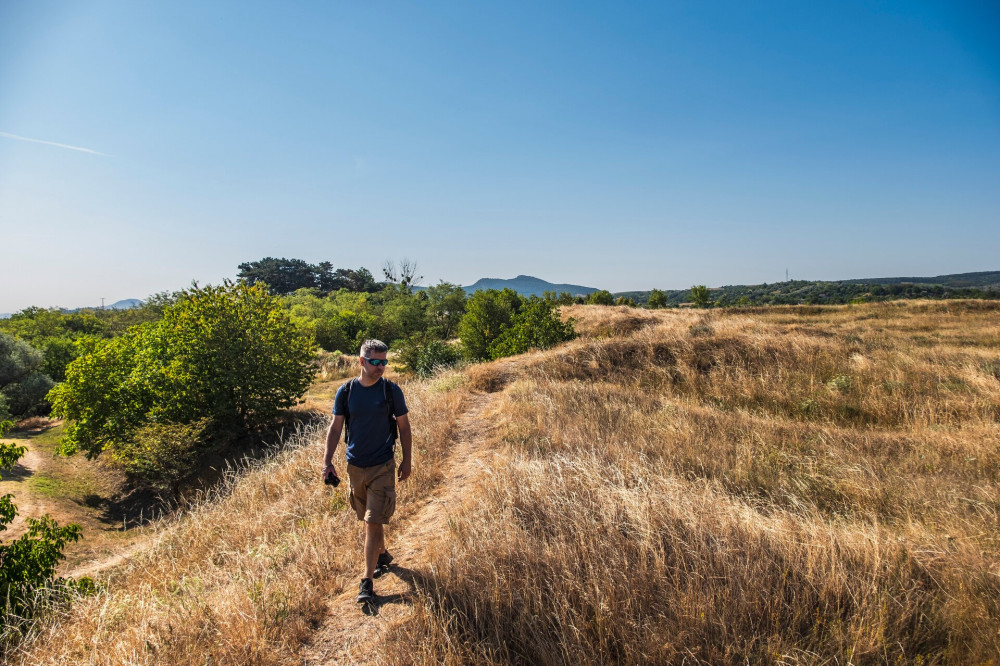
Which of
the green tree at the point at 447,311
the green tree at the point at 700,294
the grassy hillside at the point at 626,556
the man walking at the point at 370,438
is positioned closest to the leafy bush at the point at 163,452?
the grassy hillside at the point at 626,556

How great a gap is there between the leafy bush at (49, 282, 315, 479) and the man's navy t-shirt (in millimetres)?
15753

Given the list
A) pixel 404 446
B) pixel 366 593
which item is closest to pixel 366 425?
pixel 404 446

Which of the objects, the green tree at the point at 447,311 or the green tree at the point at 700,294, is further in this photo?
the green tree at the point at 700,294

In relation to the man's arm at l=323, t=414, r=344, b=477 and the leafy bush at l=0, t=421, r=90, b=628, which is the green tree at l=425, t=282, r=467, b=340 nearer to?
the leafy bush at l=0, t=421, r=90, b=628

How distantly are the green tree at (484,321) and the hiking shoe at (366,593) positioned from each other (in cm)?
2172

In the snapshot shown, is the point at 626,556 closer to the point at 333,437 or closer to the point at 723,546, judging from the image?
the point at 723,546

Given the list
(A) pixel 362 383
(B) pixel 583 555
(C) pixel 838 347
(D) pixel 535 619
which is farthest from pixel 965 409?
(A) pixel 362 383

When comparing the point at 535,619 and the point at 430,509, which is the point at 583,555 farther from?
the point at 430,509

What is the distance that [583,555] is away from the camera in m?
3.06

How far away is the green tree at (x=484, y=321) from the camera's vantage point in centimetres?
2623

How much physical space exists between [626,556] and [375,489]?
7.59 feet

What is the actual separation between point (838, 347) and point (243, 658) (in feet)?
50.7

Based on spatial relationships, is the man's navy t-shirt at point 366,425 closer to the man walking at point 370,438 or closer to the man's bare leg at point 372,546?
the man walking at point 370,438

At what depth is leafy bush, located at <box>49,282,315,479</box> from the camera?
1622 cm
